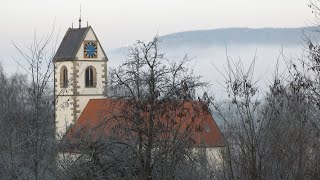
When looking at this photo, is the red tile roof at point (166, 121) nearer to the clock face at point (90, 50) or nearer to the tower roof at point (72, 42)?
the tower roof at point (72, 42)

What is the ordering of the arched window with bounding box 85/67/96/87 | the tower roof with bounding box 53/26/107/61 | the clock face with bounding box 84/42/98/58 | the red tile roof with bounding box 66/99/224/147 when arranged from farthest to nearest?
the arched window with bounding box 85/67/96/87 → the clock face with bounding box 84/42/98/58 → the tower roof with bounding box 53/26/107/61 → the red tile roof with bounding box 66/99/224/147

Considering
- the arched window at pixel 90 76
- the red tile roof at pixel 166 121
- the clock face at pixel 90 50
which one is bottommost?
the red tile roof at pixel 166 121

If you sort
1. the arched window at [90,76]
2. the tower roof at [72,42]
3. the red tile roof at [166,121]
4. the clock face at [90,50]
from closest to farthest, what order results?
the red tile roof at [166,121]
the tower roof at [72,42]
the clock face at [90,50]
the arched window at [90,76]

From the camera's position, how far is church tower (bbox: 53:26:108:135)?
4132 centimetres

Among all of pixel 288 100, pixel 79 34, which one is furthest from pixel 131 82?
pixel 79 34

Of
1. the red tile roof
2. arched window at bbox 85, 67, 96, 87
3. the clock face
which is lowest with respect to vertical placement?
the red tile roof

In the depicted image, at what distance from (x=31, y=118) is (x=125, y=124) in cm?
229

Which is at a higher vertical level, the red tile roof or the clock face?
the clock face

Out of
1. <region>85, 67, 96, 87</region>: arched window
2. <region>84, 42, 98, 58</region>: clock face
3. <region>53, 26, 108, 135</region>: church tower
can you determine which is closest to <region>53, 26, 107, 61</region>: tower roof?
<region>53, 26, 108, 135</region>: church tower

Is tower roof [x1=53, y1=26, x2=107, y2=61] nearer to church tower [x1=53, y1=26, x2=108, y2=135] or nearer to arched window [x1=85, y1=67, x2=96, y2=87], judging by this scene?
church tower [x1=53, y1=26, x2=108, y2=135]

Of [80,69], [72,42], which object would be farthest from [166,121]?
[72,42]

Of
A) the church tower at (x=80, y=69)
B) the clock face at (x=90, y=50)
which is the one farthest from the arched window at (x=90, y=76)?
the clock face at (x=90, y=50)

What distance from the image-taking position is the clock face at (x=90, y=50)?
136 ft

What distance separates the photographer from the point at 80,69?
41.8 m
